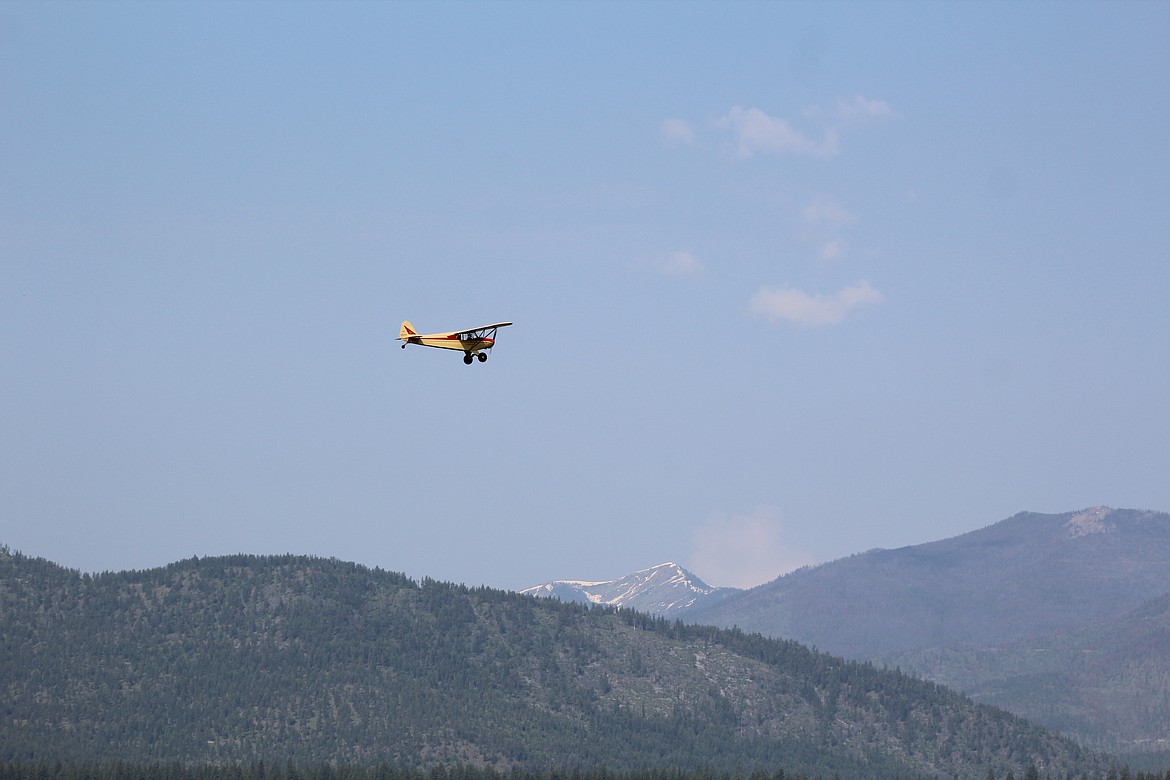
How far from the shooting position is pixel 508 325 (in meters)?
174

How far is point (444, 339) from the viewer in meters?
183

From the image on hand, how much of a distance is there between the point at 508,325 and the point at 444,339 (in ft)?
40.4
